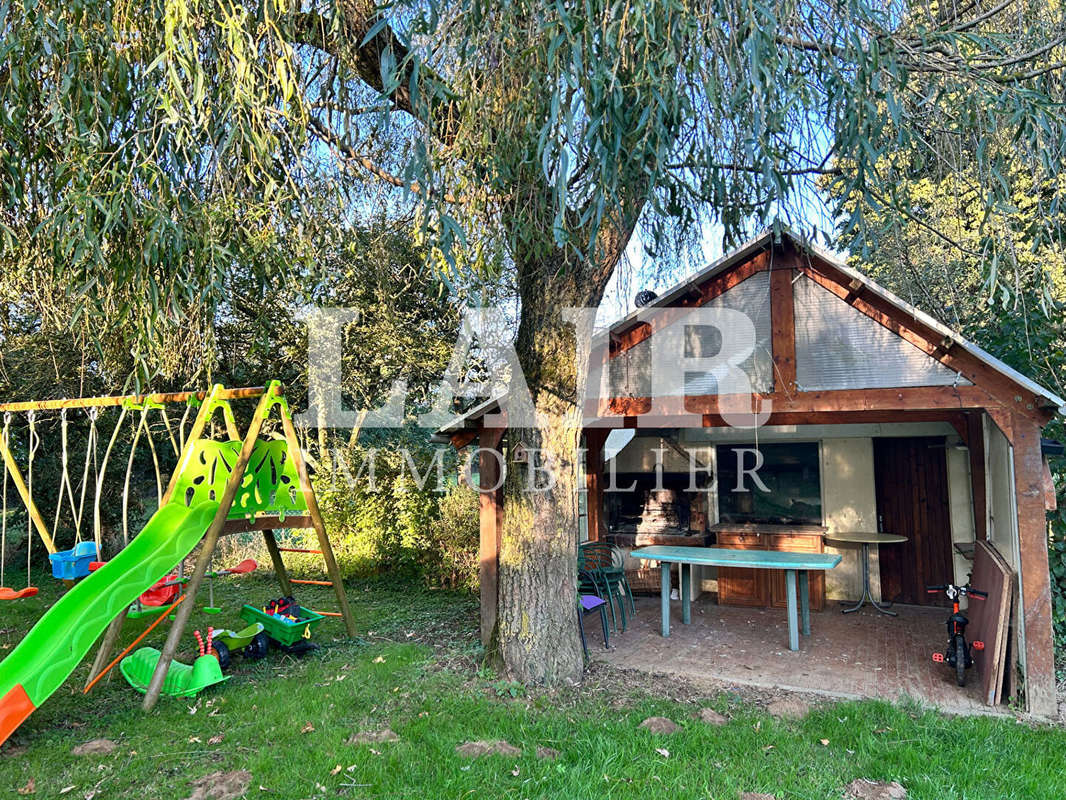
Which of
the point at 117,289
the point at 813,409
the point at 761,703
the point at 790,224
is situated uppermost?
the point at 790,224

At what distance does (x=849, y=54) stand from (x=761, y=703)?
4380mm

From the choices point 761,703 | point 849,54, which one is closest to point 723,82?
point 849,54

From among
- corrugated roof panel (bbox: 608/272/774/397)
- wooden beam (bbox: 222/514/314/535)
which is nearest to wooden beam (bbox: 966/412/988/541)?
corrugated roof panel (bbox: 608/272/774/397)

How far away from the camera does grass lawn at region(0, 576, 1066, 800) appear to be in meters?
4.00

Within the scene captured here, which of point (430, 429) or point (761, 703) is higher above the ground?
point (430, 429)

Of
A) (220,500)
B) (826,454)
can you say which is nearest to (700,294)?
(826,454)

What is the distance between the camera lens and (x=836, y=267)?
575cm

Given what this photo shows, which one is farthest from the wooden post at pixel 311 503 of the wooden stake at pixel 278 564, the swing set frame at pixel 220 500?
the wooden stake at pixel 278 564

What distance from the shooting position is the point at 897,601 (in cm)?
879

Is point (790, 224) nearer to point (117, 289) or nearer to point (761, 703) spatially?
point (761, 703)

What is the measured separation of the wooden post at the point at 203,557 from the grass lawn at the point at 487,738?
0.22 meters

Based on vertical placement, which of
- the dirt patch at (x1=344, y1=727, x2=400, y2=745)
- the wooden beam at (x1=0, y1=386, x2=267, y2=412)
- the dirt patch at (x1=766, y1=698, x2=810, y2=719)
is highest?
the wooden beam at (x1=0, y1=386, x2=267, y2=412)

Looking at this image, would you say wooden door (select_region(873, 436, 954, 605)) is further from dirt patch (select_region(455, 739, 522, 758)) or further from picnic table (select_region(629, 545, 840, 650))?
dirt patch (select_region(455, 739, 522, 758))

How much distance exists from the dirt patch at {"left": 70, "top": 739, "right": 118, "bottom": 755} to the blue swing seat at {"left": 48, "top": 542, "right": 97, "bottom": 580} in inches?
88.1
